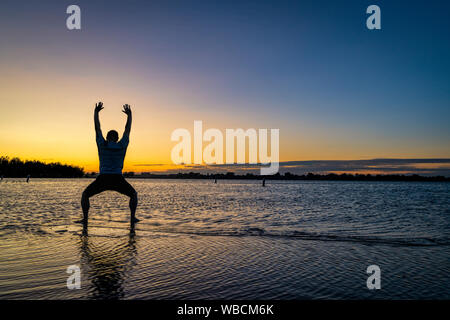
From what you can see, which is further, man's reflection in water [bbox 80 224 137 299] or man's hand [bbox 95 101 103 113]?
man's hand [bbox 95 101 103 113]

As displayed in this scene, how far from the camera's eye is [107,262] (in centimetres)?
525

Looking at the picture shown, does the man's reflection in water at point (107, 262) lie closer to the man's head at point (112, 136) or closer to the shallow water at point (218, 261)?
the shallow water at point (218, 261)

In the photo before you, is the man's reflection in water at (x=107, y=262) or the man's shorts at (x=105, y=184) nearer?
the man's reflection in water at (x=107, y=262)

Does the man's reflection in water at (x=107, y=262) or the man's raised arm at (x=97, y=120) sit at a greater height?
the man's raised arm at (x=97, y=120)

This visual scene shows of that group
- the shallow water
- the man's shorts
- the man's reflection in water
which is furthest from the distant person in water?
the man's reflection in water

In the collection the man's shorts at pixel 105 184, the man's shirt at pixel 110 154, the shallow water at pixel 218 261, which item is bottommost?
the shallow water at pixel 218 261

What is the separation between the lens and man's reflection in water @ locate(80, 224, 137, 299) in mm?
3924

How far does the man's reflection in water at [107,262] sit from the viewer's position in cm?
392

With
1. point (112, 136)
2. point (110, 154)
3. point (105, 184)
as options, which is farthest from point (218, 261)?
point (112, 136)

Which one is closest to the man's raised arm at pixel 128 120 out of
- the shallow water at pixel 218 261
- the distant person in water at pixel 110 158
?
the distant person in water at pixel 110 158

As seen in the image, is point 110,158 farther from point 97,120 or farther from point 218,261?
point 218,261

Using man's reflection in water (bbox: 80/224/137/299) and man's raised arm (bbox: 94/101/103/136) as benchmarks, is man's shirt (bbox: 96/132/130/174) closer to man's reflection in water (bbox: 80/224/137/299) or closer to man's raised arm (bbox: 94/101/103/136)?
man's raised arm (bbox: 94/101/103/136)
